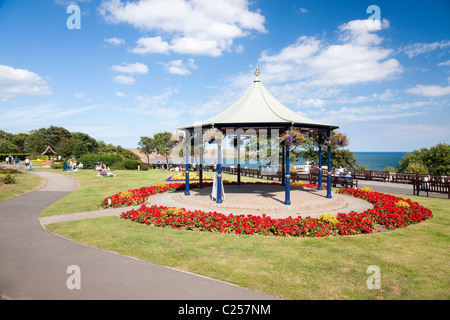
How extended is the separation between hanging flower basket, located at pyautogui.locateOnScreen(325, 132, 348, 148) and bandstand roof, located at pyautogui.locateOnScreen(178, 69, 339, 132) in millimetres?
458

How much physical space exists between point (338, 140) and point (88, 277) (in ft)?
42.2

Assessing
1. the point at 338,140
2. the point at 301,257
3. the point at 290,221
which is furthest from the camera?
the point at 338,140

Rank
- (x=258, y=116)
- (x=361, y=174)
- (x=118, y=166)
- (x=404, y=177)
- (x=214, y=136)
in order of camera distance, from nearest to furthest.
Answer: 1. (x=214, y=136)
2. (x=258, y=116)
3. (x=404, y=177)
4. (x=361, y=174)
5. (x=118, y=166)

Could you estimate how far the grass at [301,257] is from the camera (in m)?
4.99

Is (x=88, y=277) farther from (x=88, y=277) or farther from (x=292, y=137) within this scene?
(x=292, y=137)

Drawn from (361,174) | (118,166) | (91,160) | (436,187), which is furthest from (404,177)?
(91,160)

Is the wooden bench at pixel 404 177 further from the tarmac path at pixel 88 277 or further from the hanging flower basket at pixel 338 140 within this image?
the tarmac path at pixel 88 277

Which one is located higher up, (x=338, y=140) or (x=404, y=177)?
(x=338, y=140)

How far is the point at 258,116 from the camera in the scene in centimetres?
1230

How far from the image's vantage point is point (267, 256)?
6.56m
